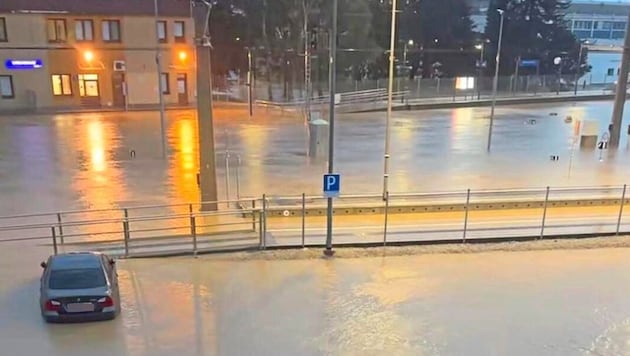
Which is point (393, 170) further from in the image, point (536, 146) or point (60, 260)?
point (60, 260)

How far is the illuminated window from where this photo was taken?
41.0 meters

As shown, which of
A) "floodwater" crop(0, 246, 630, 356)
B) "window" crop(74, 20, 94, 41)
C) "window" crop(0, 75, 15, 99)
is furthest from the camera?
"window" crop(74, 20, 94, 41)

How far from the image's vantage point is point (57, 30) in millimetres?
39750

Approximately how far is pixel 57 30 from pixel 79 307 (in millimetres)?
35747

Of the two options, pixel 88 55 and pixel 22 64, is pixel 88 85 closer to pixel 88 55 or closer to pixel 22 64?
pixel 88 55

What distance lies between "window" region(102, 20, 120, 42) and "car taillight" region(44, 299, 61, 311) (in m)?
35.5

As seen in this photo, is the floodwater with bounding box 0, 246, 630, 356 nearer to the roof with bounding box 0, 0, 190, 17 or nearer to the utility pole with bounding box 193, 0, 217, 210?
the utility pole with bounding box 193, 0, 217, 210

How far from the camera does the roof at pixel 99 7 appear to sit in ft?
125

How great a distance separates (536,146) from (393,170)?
31.8 ft

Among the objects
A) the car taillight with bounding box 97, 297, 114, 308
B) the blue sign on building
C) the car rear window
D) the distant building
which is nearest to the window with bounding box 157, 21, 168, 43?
the blue sign on building

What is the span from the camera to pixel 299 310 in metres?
10.0

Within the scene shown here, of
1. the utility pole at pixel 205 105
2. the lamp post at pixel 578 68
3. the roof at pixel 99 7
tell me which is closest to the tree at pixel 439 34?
the lamp post at pixel 578 68

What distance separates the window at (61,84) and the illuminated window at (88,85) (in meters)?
0.77

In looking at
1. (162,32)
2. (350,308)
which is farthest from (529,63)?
(350,308)
